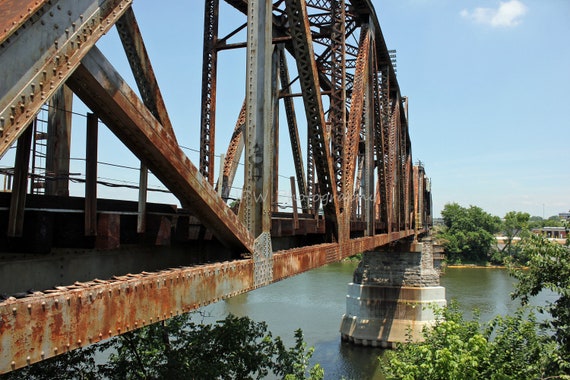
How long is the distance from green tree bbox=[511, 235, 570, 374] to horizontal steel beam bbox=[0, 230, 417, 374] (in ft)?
25.7

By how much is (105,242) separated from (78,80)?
1444mm

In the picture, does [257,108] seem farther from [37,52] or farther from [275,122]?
[275,122]

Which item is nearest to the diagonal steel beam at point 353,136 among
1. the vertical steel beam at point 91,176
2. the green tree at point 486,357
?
the green tree at point 486,357

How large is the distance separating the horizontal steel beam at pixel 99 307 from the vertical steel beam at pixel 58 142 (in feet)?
7.41

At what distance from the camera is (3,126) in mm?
2389

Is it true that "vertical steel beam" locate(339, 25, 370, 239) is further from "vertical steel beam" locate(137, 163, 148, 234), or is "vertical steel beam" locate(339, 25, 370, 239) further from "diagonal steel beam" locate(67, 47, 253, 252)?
"vertical steel beam" locate(137, 163, 148, 234)

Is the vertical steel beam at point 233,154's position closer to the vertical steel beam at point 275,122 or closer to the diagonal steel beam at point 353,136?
the vertical steel beam at point 275,122

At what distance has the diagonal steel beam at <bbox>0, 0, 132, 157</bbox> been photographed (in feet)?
7.88

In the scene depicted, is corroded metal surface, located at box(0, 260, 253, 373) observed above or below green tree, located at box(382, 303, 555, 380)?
above

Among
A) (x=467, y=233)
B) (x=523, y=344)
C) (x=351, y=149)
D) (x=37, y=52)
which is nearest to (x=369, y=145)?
(x=351, y=149)

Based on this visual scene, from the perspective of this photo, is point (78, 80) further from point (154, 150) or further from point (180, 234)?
point (180, 234)

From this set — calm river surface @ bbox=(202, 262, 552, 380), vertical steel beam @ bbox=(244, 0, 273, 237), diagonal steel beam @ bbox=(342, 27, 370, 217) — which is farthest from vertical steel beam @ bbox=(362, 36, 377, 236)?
vertical steel beam @ bbox=(244, 0, 273, 237)

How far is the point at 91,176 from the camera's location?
3848mm

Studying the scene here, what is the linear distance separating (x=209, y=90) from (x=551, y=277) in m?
8.41
